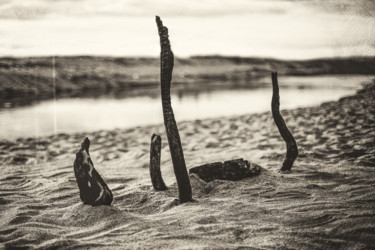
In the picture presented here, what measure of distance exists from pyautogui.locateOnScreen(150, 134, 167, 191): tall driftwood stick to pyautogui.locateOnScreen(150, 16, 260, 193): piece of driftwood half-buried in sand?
47 mm

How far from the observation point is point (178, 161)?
146 inches

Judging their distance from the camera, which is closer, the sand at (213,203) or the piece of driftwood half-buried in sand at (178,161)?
the sand at (213,203)

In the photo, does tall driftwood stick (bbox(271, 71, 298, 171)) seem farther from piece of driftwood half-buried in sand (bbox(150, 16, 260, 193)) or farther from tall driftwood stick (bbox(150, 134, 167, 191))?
tall driftwood stick (bbox(150, 134, 167, 191))

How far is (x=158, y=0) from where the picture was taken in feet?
21.2

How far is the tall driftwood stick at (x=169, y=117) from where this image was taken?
11.3ft

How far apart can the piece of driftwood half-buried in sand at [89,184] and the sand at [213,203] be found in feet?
0.34

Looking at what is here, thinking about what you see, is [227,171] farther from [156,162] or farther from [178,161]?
[178,161]

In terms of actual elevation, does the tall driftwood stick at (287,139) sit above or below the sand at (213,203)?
above

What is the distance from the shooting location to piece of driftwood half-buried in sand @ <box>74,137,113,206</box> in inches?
149

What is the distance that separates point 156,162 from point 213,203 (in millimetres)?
885

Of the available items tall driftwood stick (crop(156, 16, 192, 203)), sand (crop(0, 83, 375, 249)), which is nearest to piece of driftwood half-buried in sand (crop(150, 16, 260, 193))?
tall driftwood stick (crop(156, 16, 192, 203))

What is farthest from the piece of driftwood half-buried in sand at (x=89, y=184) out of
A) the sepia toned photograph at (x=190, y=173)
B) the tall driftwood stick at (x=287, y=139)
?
the tall driftwood stick at (x=287, y=139)

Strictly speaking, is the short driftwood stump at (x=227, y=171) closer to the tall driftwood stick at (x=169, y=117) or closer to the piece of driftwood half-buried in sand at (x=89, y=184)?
the tall driftwood stick at (x=169, y=117)

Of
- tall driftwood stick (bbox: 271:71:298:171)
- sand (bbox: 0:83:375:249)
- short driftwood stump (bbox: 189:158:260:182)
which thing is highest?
tall driftwood stick (bbox: 271:71:298:171)
